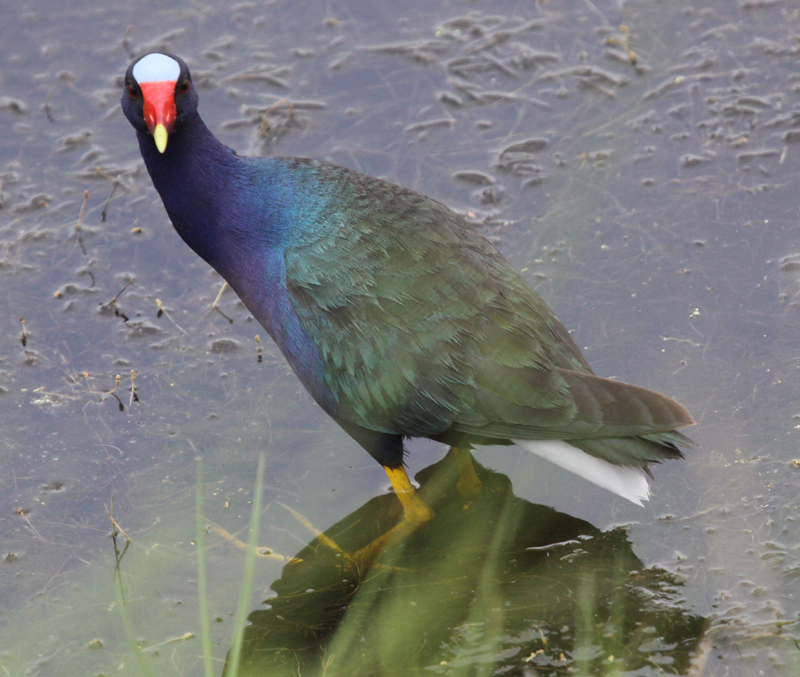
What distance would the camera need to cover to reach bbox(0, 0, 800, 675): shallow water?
3570mm

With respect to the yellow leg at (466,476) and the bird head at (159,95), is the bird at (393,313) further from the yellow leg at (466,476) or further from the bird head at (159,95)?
the yellow leg at (466,476)

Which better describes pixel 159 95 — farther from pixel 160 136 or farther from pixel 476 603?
pixel 476 603

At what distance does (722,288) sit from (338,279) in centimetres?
188

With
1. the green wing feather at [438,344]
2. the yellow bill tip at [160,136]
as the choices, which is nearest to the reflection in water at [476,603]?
the green wing feather at [438,344]

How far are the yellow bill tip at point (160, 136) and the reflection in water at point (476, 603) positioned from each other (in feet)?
5.08

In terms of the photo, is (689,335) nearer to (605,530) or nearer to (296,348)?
(605,530)

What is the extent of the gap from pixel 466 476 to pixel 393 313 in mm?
865

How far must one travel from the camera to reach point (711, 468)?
12.8 ft

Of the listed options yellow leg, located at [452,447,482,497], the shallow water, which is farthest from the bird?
the shallow water

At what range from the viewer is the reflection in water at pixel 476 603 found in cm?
338

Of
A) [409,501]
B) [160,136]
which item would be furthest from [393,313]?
[160,136]

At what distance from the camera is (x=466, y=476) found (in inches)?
161

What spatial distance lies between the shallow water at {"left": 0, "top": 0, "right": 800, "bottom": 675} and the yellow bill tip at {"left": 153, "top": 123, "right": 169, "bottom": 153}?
119cm

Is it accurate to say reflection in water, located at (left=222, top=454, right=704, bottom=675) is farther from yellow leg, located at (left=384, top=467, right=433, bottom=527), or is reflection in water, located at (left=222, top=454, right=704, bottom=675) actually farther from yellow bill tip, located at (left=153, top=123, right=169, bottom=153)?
yellow bill tip, located at (left=153, top=123, right=169, bottom=153)
